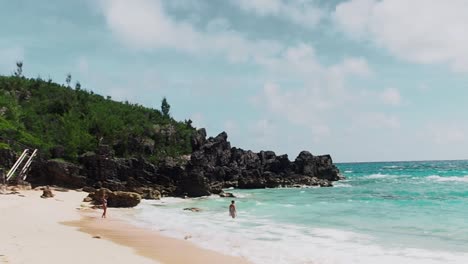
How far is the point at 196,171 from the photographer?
4603 centimetres

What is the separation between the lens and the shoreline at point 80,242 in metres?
12.3

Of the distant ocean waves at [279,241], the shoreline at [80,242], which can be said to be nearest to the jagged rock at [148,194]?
the distant ocean waves at [279,241]

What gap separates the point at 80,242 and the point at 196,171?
31.1m

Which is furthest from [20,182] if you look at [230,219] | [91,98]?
[91,98]

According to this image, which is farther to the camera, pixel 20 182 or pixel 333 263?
pixel 20 182

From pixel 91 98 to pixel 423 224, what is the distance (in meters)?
63.5

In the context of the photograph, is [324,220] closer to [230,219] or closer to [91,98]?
[230,219]

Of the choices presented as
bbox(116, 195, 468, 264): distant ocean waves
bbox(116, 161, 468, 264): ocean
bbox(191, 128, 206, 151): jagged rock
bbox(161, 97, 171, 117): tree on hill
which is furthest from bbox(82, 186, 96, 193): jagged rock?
bbox(161, 97, 171, 117): tree on hill

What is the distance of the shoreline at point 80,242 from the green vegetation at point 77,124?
75.3 feet

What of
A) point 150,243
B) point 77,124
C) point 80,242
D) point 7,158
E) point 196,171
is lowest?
point 150,243

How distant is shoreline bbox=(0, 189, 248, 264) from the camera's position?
12.3 metres

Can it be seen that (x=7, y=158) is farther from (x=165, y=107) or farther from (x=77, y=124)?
(x=165, y=107)

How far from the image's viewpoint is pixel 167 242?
1686cm

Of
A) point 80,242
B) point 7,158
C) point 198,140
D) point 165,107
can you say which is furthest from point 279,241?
point 165,107
